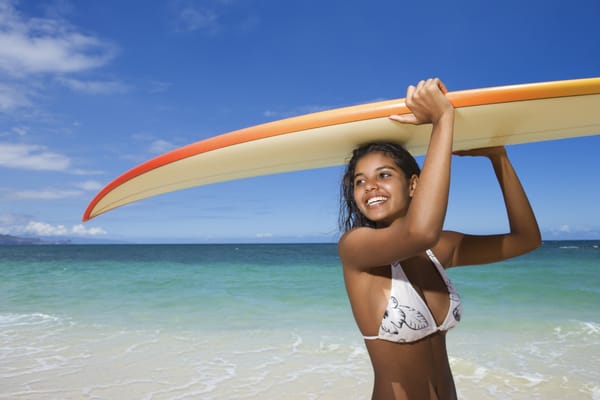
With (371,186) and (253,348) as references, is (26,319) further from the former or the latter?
(371,186)

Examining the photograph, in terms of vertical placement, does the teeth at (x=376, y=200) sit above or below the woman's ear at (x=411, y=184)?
below

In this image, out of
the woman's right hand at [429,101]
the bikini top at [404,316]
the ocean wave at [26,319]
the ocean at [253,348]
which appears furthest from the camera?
the ocean wave at [26,319]

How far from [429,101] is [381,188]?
1.04 ft

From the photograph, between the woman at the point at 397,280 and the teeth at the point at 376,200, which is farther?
the teeth at the point at 376,200

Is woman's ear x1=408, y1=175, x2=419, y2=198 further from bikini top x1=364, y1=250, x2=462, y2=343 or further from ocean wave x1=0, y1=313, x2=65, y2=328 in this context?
ocean wave x1=0, y1=313, x2=65, y2=328

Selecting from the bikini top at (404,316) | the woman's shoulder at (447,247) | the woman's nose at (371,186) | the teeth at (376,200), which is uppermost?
the woman's nose at (371,186)

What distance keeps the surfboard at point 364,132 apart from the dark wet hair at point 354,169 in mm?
34

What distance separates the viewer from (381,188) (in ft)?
4.64

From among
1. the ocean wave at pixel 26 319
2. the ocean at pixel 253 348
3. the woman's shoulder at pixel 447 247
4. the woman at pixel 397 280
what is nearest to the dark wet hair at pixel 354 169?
the woman at pixel 397 280

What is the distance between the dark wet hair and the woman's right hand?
0.21 m

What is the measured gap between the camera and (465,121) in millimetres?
1397

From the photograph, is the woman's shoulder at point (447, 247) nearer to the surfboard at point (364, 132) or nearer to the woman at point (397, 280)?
the woman at point (397, 280)

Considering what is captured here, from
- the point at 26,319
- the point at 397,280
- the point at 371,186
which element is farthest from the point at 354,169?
the point at 26,319

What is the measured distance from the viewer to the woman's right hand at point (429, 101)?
119 cm
